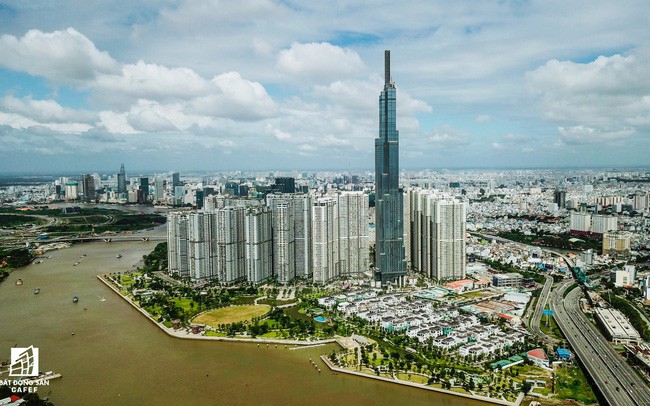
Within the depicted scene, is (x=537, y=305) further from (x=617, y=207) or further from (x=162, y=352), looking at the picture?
(x=617, y=207)

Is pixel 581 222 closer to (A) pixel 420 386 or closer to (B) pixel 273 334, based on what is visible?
(B) pixel 273 334

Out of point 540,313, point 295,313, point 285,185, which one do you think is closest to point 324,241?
point 295,313

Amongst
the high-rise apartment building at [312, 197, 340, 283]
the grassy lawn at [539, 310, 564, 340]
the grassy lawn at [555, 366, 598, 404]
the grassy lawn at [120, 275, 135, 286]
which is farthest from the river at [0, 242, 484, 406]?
the high-rise apartment building at [312, 197, 340, 283]

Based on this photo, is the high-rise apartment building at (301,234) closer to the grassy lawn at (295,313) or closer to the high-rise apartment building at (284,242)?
the high-rise apartment building at (284,242)

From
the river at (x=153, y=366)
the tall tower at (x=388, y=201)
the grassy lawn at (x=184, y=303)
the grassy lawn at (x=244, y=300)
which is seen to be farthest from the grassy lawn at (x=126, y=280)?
the tall tower at (x=388, y=201)

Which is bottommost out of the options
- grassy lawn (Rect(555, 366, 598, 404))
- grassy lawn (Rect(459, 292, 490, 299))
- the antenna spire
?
grassy lawn (Rect(555, 366, 598, 404))

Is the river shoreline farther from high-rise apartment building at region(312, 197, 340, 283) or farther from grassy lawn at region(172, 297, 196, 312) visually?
high-rise apartment building at region(312, 197, 340, 283)
